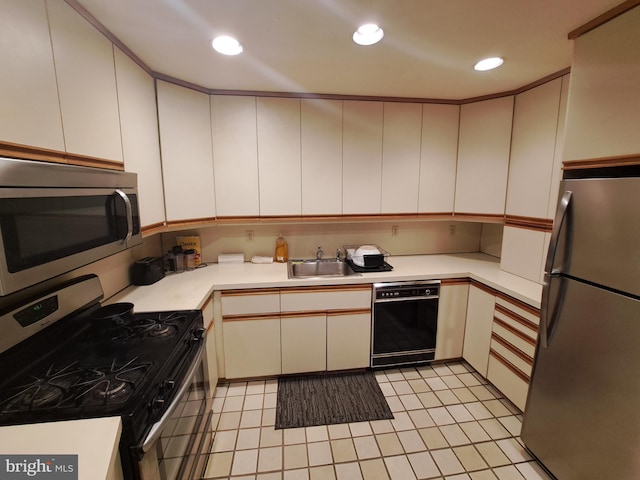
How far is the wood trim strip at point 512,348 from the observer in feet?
6.06

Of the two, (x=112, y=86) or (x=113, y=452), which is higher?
(x=112, y=86)

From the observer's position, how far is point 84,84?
1.29 meters

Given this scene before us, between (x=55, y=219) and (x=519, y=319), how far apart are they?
2488 millimetres

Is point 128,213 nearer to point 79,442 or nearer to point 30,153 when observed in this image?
point 30,153

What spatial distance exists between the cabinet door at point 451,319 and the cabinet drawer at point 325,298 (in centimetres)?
66

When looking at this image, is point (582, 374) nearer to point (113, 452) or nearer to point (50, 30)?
point (113, 452)

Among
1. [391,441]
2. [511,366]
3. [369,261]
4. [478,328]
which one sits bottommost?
[391,441]

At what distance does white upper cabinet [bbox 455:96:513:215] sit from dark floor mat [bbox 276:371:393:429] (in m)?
1.77

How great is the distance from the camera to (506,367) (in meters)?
2.04

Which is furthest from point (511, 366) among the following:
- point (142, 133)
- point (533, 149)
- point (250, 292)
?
point (142, 133)

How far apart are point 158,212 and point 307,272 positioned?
1.33 meters

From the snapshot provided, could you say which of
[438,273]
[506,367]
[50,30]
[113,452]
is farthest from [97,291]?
[506,367]

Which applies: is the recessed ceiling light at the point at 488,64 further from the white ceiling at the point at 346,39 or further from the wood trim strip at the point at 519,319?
the wood trim strip at the point at 519,319


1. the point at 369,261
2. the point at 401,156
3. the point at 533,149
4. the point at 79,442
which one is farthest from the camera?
the point at 401,156
